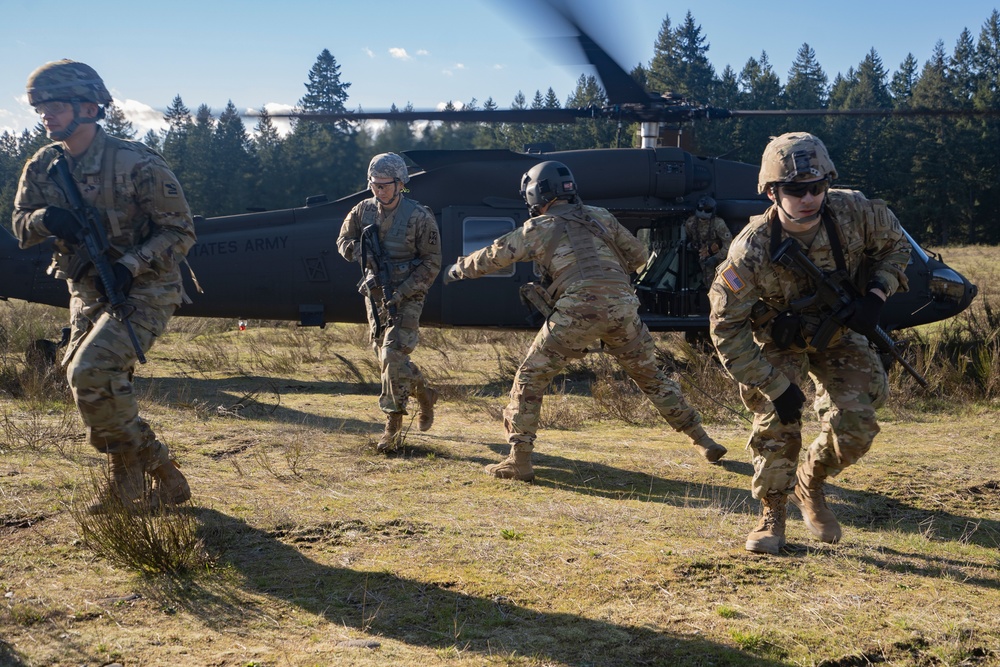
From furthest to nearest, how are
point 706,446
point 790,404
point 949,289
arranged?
point 949,289, point 706,446, point 790,404

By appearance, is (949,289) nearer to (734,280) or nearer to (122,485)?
(734,280)

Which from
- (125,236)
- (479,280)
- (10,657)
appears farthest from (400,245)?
(10,657)

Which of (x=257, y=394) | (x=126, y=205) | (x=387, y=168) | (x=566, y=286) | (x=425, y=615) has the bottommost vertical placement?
(x=425, y=615)

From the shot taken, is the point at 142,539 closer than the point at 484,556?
Yes

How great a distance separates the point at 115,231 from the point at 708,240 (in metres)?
7.01

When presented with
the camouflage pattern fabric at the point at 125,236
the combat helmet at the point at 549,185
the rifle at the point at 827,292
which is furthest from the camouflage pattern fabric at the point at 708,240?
the camouflage pattern fabric at the point at 125,236

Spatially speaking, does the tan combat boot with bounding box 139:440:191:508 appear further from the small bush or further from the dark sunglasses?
the dark sunglasses

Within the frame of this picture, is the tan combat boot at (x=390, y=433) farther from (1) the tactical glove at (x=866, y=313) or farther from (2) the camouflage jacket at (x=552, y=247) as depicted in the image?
(1) the tactical glove at (x=866, y=313)

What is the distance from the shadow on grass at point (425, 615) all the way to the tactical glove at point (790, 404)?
1.31 m

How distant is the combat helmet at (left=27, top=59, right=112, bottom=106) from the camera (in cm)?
426

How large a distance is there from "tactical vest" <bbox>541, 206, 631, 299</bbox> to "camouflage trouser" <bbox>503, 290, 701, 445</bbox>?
0.12m

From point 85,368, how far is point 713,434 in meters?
4.80

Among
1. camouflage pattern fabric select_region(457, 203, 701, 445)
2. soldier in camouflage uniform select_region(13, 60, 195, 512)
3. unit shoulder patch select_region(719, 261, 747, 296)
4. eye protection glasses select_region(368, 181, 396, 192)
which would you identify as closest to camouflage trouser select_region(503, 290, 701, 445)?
camouflage pattern fabric select_region(457, 203, 701, 445)

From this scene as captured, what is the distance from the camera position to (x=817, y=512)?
4.38 meters
